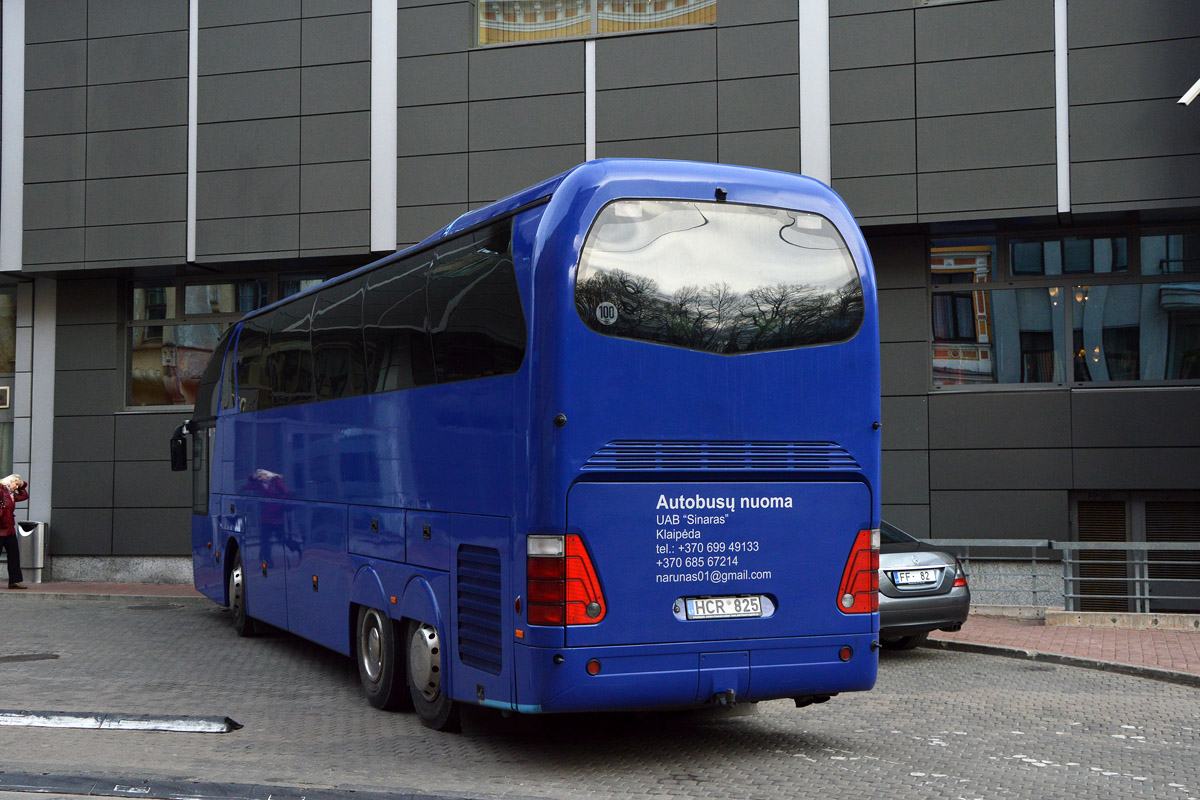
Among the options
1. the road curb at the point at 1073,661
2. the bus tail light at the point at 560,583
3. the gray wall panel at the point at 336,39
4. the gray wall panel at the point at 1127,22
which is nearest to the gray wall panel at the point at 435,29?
the gray wall panel at the point at 336,39

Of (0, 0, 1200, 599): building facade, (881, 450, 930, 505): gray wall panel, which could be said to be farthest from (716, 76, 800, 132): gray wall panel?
(881, 450, 930, 505): gray wall panel

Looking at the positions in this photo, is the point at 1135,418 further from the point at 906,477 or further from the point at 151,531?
the point at 151,531

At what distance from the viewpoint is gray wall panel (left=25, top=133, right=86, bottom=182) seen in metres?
20.1

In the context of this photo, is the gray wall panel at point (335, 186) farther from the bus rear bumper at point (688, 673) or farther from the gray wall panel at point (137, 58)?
the bus rear bumper at point (688, 673)

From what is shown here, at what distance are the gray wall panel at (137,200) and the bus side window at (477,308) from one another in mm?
12538

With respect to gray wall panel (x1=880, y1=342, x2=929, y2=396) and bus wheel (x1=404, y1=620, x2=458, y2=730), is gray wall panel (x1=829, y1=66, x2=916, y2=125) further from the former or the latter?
bus wheel (x1=404, y1=620, x2=458, y2=730)

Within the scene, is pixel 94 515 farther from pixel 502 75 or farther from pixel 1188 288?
pixel 1188 288

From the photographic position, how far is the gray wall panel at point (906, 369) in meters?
17.2

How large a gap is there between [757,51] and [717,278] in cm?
1102

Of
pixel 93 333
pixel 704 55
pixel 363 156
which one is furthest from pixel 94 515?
pixel 704 55

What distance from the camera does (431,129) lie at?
1867cm

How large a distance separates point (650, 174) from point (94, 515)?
16.2 meters

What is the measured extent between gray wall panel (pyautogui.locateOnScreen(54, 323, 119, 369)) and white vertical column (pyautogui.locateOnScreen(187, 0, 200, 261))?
95.7 inches

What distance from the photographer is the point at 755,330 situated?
743 cm
